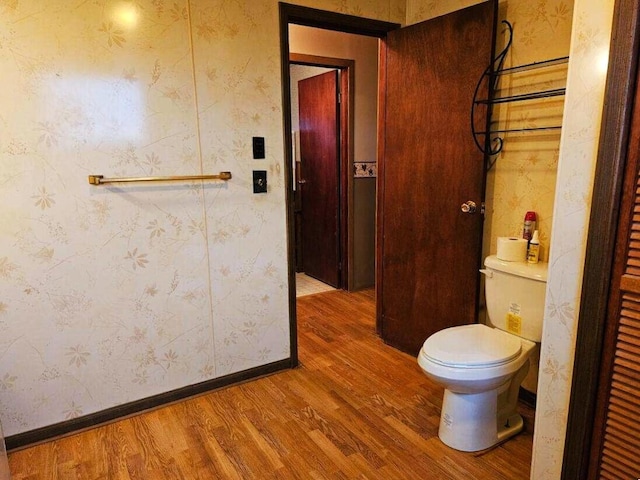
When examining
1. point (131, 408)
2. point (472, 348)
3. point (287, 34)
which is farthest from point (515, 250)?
point (131, 408)

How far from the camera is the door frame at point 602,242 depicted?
42.3 inches

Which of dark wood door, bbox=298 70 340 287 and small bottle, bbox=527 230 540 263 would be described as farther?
dark wood door, bbox=298 70 340 287

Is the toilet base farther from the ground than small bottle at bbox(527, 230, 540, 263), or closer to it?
closer to it

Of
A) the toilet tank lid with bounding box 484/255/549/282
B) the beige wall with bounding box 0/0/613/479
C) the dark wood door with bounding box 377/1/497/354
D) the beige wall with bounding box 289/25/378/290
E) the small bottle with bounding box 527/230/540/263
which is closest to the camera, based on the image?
the beige wall with bounding box 0/0/613/479

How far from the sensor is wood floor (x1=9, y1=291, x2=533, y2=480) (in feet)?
5.49

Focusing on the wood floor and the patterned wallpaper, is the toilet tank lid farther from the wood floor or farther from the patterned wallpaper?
the patterned wallpaper

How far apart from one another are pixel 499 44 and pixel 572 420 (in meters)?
1.69

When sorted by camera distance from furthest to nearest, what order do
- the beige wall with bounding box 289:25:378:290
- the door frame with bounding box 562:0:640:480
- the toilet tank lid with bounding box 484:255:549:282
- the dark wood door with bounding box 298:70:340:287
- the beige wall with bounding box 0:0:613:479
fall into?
the dark wood door with bounding box 298:70:340:287, the beige wall with bounding box 289:25:378:290, the toilet tank lid with bounding box 484:255:549:282, the beige wall with bounding box 0:0:613:479, the door frame with bounding box 562:0:640:480

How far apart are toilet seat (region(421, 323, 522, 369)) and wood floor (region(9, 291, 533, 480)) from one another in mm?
412

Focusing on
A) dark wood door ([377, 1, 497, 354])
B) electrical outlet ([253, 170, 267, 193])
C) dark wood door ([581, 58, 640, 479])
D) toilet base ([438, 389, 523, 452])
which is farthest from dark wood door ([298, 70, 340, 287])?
dark wood door ([581, 58, 640, 479])

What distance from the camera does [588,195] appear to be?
119 cm

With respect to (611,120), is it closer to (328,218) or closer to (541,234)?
(541,234)

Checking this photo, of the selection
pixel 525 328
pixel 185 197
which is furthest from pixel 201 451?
pixel 525 328

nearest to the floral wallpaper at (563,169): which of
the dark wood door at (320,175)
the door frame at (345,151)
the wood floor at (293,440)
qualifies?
the wood floor at (293,440)
